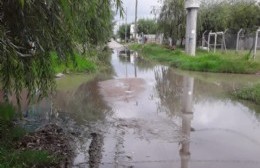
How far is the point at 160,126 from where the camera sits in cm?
937

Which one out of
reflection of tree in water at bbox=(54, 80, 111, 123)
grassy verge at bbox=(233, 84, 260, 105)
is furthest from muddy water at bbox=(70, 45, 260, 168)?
grassy verge at bbox=(233, 84, 260, 105)

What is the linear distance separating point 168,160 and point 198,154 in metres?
0.64

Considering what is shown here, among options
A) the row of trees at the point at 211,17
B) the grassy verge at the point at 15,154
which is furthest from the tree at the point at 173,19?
the grassy verge at the point at 15,154

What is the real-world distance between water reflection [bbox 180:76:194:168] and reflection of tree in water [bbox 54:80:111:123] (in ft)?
6.70

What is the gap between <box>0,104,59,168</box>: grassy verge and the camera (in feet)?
19.0

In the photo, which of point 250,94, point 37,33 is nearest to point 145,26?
point 250,94

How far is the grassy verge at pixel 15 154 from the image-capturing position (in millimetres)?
5792

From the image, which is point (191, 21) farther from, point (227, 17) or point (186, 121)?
point (186, 121)

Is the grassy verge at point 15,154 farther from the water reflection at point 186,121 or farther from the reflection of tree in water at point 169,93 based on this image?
the reflection of tree in water at point 169,93

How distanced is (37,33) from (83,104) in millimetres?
6751

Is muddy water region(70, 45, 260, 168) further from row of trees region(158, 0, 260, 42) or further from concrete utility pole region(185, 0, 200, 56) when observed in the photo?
row of trees region(158, 0, 260, 42)

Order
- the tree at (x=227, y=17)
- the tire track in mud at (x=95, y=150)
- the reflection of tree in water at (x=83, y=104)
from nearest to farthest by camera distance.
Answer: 1. the tire track in mud at (x=95, y=150)
2. the reflection of tree in water at (x=83, y=104)
3. the tree at (x=227, y=17)

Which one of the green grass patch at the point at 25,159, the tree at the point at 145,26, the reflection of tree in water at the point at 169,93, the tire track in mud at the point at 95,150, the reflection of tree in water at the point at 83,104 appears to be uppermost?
the tree at the point at 145,26

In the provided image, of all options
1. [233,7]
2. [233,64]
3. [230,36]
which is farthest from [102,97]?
[233,7]
